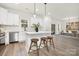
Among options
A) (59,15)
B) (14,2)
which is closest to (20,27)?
(14,2)

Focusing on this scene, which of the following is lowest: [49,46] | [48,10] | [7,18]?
[49,46]

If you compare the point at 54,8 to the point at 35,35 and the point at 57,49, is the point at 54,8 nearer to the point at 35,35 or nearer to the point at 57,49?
the point at 35,35

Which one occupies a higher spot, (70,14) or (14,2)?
(14,2)

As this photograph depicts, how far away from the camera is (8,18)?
2.30 m

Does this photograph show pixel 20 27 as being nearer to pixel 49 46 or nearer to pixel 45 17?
pixel 45 17

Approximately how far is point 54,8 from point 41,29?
18.8 inches

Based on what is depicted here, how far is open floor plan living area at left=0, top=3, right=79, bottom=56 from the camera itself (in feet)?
7.57

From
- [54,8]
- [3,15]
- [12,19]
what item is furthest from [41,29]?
[3,15]

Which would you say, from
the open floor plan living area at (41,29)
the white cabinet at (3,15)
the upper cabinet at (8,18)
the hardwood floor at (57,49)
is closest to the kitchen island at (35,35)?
the open floor plan living area at (41,29)

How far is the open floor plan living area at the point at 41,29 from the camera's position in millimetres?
2309

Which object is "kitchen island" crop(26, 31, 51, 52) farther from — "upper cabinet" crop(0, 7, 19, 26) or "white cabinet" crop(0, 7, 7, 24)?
"white cabinet" crop(0, 7, 7, 24)

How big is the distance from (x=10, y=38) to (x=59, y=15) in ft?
3.43

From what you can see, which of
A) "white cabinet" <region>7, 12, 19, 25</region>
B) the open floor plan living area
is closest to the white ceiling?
the open floor plan living area

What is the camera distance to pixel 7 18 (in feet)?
7.52
